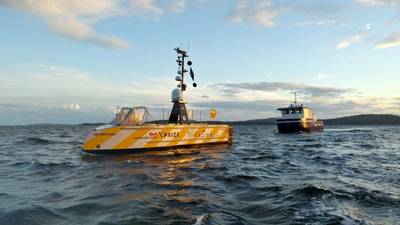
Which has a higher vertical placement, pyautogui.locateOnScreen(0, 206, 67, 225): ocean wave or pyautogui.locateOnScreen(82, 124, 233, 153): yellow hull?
pyautogui.locateOnScreen(82, 124, 233, 153): yellow hull

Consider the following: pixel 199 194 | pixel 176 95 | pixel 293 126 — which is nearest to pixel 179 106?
pixel 176 95

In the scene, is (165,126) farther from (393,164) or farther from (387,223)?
(387,223)

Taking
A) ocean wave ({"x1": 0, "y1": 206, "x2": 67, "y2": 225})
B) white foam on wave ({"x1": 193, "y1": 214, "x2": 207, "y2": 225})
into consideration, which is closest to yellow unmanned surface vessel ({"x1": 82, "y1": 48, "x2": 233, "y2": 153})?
ocean wave ({"x1": 0, "y1": 206, "x2": 67, "y2": 225})

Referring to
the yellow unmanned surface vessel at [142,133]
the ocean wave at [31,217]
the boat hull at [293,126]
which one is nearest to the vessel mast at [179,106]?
the yellow unmanned surface vessel at [142,133]

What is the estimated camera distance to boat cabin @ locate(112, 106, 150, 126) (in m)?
22.3

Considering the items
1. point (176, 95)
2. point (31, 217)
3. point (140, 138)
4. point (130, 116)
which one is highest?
point (176, 95)

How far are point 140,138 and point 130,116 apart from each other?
4.85 ft

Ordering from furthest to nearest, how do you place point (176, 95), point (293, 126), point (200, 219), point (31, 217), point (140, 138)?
point (293, 126)
point (176, 95)
point (140, 138)
point (31, 217)
point (200, 219)

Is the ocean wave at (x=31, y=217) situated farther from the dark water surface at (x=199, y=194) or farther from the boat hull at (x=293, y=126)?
the boat hull at (x=293, y=126)

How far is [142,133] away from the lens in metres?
22.2

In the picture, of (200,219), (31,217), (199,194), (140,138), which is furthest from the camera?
(140,138)

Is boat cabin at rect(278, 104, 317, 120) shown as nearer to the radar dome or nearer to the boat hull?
the boat hull

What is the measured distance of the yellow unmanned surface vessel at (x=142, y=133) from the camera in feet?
70.2

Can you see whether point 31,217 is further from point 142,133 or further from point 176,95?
point 176,95
